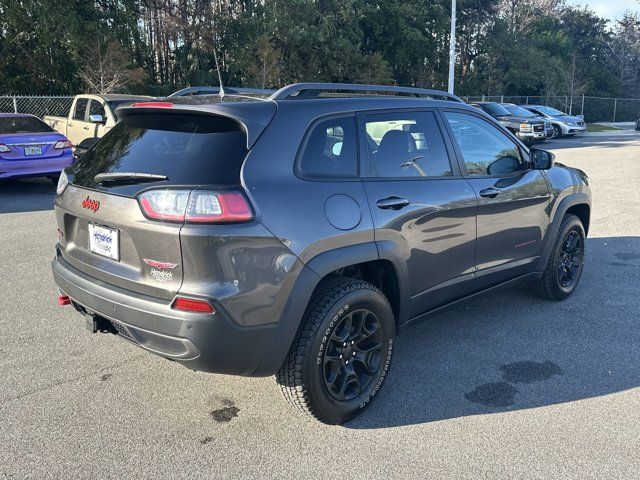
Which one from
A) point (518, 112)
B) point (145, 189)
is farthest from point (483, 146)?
point (518, 112)

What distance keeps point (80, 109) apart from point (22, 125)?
90.5 inches

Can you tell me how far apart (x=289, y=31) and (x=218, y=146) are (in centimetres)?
2569

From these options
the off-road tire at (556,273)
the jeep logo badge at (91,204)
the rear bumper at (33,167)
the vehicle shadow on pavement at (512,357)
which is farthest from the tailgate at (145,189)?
the rear bumper at (33,167)

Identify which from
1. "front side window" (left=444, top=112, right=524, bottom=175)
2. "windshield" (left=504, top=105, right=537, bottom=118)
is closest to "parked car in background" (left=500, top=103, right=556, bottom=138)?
"windshield" (left=504, top=105, right=537, bottom=118)

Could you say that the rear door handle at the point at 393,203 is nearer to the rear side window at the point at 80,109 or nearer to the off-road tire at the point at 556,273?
the off-road tire at the point at 556,273

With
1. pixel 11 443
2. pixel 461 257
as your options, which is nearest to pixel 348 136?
pixel 461 257

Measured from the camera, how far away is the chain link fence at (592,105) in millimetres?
41812

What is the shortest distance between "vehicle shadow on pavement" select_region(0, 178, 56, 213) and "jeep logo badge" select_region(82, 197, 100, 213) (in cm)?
659

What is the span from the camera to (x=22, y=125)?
422 inches

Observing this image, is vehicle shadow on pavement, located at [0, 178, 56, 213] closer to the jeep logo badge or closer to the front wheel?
the jeep logo badge

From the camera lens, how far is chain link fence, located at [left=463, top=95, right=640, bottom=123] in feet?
137

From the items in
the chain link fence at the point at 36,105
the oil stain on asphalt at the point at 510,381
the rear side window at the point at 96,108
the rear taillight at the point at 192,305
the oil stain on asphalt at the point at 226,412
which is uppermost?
the chain link fence at the point at 36,105

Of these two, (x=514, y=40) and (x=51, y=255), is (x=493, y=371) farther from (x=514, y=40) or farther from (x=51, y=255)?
(x=514, y=40)

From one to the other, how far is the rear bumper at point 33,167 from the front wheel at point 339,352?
874 centimetres
